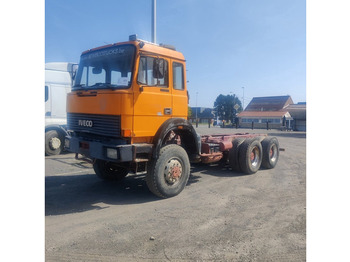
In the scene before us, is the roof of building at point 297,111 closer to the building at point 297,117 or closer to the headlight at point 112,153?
the building at point 297,117

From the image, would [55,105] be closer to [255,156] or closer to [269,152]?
[255,156]

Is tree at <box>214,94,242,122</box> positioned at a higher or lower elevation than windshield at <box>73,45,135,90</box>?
higher

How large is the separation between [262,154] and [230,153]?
1384 millimetres

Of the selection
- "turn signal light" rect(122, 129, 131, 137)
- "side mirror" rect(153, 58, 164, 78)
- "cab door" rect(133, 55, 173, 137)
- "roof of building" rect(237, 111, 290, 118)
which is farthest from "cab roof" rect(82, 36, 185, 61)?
Answer: "roof of building" rect(237, 111, 290, 118)

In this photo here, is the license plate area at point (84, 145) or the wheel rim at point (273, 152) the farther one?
the wheel rim at point (273, 152)

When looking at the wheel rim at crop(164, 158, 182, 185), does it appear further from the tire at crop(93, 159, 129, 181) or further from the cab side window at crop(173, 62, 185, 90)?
the tire at crop(93, 159, 129, 181)

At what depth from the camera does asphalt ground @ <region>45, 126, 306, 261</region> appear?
3520 millimetres

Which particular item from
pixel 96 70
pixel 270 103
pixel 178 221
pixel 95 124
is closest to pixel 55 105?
pixel 96 70

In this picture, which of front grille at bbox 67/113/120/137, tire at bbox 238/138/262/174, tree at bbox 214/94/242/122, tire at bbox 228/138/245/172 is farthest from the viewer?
tree at bbox 214/94/242/122

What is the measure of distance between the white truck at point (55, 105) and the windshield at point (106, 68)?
17.8ft

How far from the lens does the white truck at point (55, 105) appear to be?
1102 centimetres

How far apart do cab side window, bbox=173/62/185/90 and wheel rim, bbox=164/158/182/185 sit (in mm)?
1617

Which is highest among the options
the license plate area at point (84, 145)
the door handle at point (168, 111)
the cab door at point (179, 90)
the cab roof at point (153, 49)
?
the cab roof at point (153, 49)

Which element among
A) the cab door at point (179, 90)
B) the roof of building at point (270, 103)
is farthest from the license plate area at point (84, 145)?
the roof of building at point (270, 103)
